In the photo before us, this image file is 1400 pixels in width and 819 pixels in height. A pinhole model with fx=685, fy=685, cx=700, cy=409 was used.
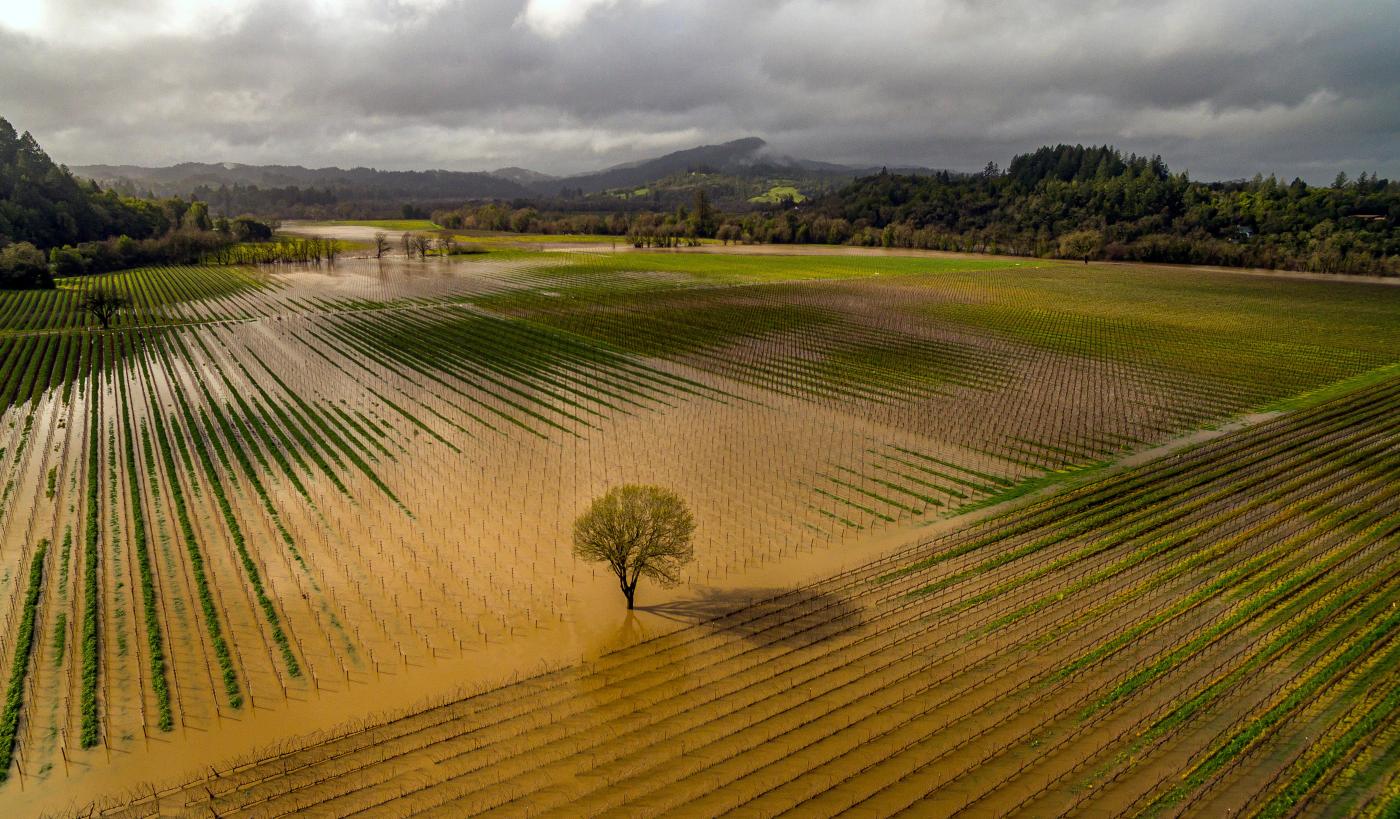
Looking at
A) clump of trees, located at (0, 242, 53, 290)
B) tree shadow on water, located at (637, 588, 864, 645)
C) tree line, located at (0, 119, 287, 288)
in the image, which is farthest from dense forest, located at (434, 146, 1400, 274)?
tree shadow on water, located at (637, 588, 864, 645)

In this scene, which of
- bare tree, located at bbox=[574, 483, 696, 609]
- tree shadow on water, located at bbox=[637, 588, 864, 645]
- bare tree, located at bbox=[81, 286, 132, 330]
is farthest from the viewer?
bare tree, located at bbox=[81, 286, 132, 330]

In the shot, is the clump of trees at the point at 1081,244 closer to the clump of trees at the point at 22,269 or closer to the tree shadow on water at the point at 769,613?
the tree shadow on water at the point at 769,613

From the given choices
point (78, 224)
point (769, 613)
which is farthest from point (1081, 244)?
point (78, 224)

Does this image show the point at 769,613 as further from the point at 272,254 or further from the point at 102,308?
the point at 272,254

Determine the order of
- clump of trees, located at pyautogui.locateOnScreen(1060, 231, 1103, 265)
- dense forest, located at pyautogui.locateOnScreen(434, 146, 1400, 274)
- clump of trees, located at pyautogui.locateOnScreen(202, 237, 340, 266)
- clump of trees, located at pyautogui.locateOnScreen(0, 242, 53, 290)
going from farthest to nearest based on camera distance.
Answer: clump of trees, located at pyautogui.locateOnScreen(1060, 231, 1103, 265), dense forest, located at pyautogui.locateOnScreen(434, 146, 1400, 274), clump of trees, located at pyautogui.locateOnScreen(202, 237, 340, 266), clump of trees, located at pyautogui.locateOnScreen(0, 242, 53, 290)

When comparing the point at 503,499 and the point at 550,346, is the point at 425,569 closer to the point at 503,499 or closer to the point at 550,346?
the point at 503,499

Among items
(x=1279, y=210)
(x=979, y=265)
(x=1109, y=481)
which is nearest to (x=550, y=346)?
(x=1109, y=481)

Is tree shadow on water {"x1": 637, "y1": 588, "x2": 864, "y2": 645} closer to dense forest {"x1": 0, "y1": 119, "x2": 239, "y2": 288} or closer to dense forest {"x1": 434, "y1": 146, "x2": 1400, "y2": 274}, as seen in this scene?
dense forest {"x1": 0, "y1": 119, "x2": 239, "y2": 288}

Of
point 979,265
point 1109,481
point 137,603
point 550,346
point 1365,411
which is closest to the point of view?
point 137,603
